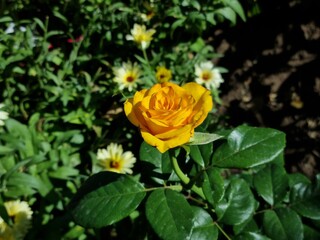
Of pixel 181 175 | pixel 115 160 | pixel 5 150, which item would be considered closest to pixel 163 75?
pixel 115 160

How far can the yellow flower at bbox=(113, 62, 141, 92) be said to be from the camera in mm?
2320

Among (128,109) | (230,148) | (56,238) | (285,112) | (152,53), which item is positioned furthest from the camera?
(285,112)

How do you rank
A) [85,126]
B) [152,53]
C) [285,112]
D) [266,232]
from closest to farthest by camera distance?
1. [266,232]
2. [85,126]
3. [152,53]
4. [285,112]

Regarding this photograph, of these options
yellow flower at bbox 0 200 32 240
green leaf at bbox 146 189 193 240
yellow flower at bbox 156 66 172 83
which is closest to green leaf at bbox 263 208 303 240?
green leaf at bbox 146 189 193 240

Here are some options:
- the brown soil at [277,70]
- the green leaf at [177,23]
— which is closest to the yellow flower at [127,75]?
the green leaf at [177,23]

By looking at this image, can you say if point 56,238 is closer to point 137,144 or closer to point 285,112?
point 137,144

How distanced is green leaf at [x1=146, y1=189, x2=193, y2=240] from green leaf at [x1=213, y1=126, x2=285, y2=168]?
18cm

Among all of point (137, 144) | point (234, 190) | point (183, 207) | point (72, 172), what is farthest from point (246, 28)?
point (183, 207)

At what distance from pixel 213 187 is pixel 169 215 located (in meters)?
0.16

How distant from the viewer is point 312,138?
271 centimetres

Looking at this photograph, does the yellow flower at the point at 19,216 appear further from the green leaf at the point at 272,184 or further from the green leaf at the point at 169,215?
the green leaf at the point at 272,184

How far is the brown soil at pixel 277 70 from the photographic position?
283 centimetres

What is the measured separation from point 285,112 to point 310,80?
309mm

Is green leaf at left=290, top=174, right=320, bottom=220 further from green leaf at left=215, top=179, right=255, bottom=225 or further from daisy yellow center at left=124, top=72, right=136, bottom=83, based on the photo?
daisy yellow center at left=124, top=72, right=136, bottom=83
